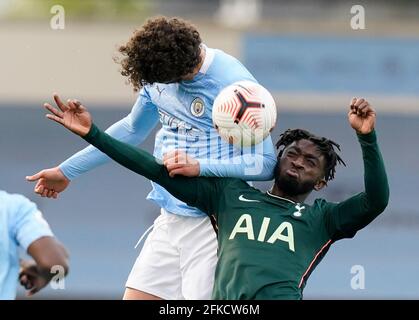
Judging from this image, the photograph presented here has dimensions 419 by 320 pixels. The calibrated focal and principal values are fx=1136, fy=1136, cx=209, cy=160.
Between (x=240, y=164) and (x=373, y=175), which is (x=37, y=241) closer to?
(x=240, y=164)

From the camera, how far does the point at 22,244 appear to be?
6.00 metres

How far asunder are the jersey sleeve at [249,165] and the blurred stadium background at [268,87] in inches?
364

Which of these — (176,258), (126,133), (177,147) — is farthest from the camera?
(126,133)

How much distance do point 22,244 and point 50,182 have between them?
3.59ft

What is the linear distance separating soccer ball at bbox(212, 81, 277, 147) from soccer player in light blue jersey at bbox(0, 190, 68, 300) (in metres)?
1.21

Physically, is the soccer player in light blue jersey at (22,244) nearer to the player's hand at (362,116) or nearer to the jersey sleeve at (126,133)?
the jersey sleeve at (126,133)

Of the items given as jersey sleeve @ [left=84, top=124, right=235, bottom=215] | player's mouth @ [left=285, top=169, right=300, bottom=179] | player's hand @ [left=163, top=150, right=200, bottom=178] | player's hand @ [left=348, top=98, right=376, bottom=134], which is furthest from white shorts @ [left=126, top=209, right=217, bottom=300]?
player's hand @ [left=348, top=98, right=376, bottom=134]

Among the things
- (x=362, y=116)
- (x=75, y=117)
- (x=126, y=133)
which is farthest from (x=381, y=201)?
(x=126, y=133)

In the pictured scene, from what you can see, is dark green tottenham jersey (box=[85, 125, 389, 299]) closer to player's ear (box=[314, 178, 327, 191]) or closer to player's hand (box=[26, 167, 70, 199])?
player's ear (box=[314, 178, 327, 191])

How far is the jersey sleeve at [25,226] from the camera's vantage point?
236 inches

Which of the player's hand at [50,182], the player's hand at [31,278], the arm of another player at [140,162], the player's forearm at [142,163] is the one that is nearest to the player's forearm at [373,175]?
the arm of another player at [140,162]

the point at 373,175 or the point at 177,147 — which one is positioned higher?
the point at 177,147

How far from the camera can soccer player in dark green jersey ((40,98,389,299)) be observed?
20.3ft
